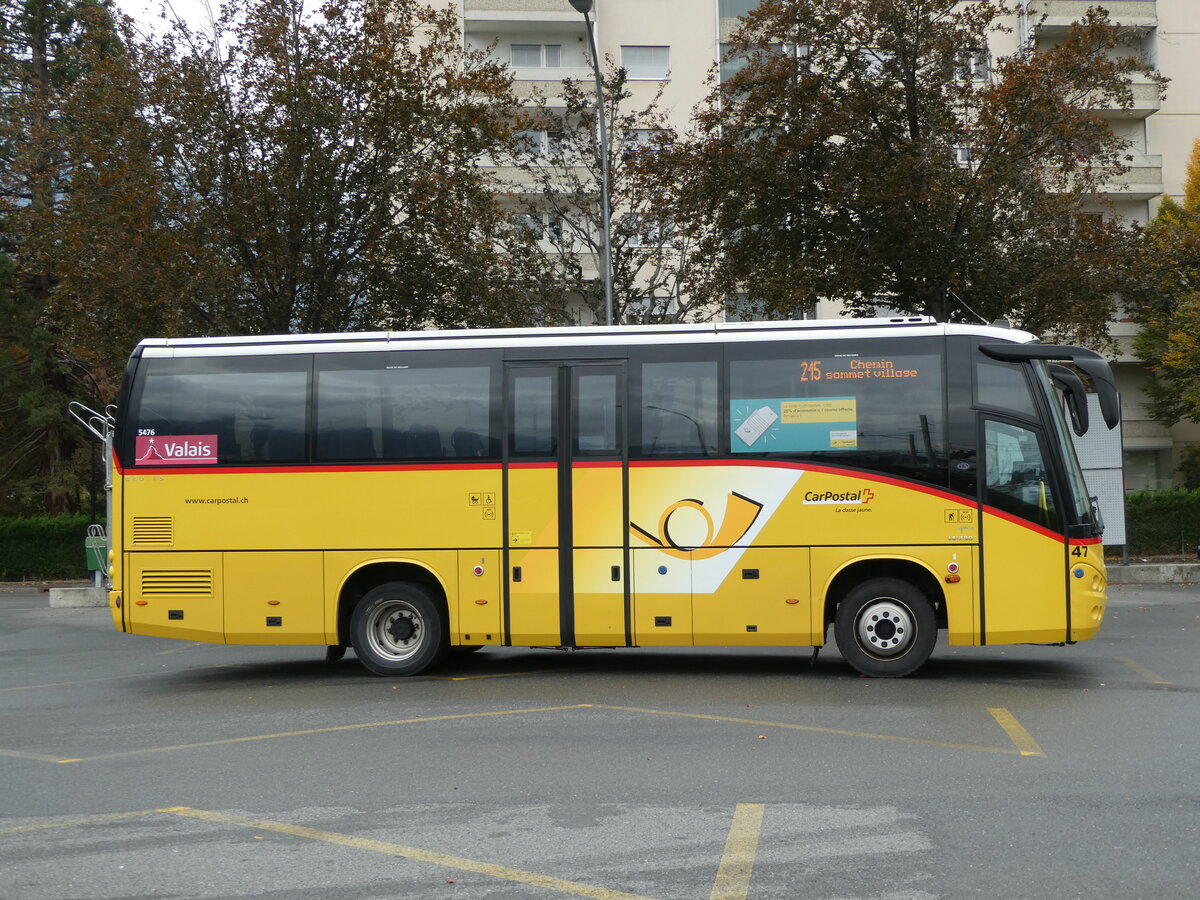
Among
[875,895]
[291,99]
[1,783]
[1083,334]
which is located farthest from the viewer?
[1083,334]

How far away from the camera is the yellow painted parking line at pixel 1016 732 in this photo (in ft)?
26.9

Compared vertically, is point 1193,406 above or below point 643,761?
above

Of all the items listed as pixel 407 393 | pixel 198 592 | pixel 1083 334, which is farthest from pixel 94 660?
pixel 1083 334

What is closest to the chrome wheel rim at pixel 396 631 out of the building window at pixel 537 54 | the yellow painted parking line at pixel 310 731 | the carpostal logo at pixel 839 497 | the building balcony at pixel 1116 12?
the yellow painted parking line at pixel 310 731

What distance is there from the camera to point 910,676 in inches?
464

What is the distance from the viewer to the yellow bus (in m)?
11.6

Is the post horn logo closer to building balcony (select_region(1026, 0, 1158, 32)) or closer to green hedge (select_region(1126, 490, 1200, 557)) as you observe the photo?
green hedge (select_region(1126, 490, 1200, 557))

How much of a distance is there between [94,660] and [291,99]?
11.4 m

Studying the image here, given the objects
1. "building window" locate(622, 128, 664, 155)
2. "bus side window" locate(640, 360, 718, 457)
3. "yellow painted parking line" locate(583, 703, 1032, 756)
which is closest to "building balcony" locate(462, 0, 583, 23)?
"building window" locate(622, 128, 664, 155)

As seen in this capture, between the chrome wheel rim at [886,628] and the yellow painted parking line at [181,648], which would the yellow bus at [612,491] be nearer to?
the chrome wheel rim at [886,628]

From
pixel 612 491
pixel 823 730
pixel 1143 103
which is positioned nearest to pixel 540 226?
pixel 612 491

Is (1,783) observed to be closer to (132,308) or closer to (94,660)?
(94,660)

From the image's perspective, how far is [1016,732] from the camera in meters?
8.85

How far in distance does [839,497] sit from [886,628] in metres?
1.28
